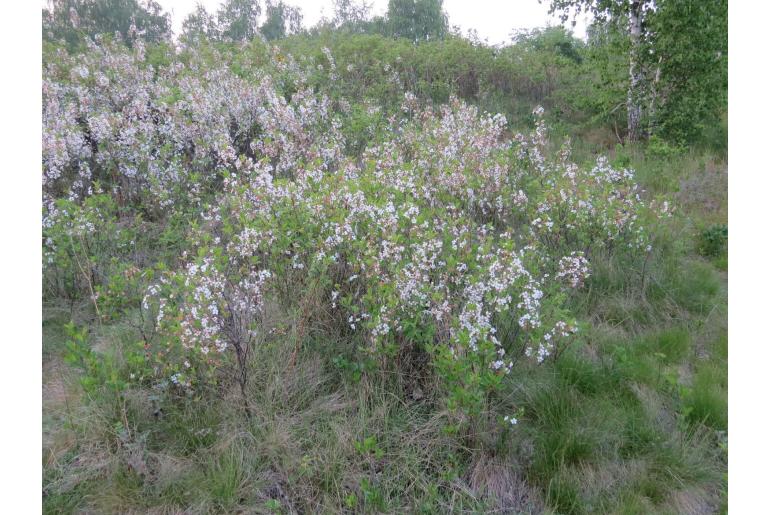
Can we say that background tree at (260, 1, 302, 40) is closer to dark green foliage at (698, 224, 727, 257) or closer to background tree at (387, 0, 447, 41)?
background tree at (387, 0, 447, 41)

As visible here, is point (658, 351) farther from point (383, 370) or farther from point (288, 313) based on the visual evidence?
point (288, 313)

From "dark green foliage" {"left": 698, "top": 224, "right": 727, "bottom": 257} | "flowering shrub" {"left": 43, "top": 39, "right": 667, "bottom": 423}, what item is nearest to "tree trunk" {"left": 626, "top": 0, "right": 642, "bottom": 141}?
"flowering shrub" {"left": 43, "top": 39, "right": 667, "bottom": 423}

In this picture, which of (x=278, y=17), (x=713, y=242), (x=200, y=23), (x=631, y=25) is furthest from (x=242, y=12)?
(x=713, y=242)

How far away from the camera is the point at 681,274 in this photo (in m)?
4.49

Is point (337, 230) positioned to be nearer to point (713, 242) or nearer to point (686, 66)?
point (713, 242)

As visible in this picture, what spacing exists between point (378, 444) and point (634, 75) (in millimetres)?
7535

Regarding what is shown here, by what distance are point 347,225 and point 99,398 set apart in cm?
168

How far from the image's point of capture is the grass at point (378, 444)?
2408 millimetres

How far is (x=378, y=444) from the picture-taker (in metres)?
2.68

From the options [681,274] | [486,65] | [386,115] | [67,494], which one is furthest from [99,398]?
[486,65]

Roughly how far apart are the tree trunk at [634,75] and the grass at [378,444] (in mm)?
5896

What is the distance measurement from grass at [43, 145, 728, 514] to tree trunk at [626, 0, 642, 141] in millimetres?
5896

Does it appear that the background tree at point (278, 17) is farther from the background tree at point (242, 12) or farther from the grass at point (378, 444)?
the grass at point (378, 444)

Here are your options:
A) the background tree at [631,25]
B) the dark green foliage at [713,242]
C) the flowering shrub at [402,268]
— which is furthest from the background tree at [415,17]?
the flowering shrub at [402,268]
